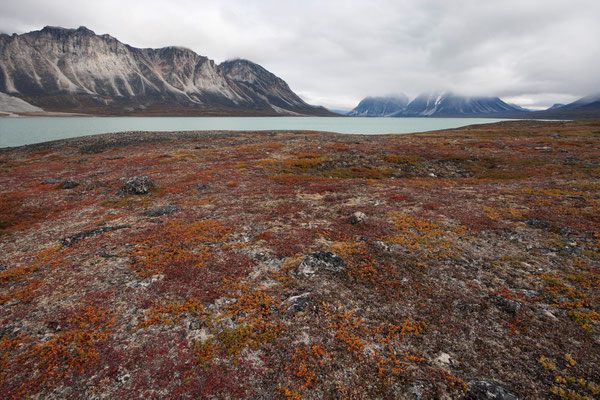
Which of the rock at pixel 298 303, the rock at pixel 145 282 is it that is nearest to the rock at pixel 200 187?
the rock at pixel 145 282

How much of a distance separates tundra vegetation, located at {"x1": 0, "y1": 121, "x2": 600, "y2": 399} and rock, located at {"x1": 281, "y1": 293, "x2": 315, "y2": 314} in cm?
5

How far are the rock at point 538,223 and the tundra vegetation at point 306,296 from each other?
0.18 meters

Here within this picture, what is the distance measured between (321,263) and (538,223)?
13765 millimetres

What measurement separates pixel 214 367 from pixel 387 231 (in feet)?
37.5

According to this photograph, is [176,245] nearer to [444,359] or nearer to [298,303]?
[298,303]

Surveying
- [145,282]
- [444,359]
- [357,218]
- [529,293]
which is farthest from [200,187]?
[529,293]

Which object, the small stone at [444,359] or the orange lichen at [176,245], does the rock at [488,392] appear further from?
the orange lichen at [176,245]

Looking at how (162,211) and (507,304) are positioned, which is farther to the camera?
(162,211)

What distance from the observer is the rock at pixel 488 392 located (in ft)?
20.1

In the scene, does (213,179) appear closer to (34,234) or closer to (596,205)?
(34,234)

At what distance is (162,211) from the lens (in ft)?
64.0

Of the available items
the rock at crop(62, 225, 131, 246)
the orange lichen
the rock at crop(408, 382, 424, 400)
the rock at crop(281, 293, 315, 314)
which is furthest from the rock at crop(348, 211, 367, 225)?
the rock at crop(62, 225, 131, 246)

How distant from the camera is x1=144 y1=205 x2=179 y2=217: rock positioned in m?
19.2

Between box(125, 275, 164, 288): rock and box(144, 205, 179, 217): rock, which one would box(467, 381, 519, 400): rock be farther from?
box(144, 205, 179, 217): rock
